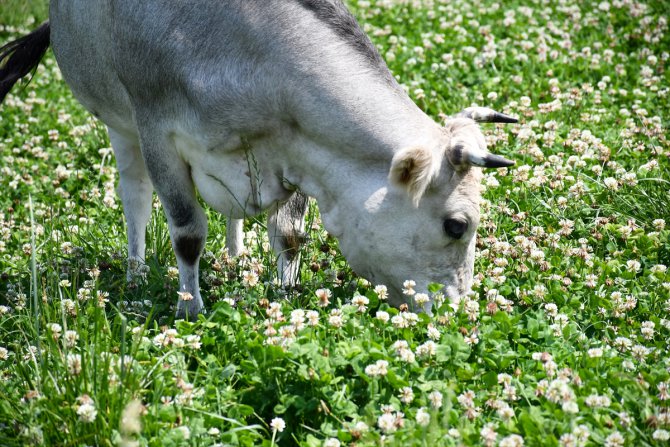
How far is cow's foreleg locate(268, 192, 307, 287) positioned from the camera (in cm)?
534

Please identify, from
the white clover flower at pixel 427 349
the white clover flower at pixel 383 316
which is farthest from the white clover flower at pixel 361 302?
the white clover flower at pixel 427 349

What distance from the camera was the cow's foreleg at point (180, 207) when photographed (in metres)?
4.81

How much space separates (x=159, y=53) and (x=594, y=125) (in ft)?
12.5

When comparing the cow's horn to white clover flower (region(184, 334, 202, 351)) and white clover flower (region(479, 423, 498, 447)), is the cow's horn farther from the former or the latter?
white clover flower (region(184, 334, 202, 351))

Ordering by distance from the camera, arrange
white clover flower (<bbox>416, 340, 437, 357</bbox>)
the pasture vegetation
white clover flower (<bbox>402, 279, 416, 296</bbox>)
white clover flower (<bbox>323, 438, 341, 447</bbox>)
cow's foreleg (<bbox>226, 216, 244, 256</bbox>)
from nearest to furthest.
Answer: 1. white clover flower (<bbox>323, 438, 341, 447</bbox>)
2. the pasture vegetation
3. white clover flower (<bbox>416, 340, 437, 357</bbox>)
4. white clover flower (<bbox>402, 279, 416, 296</bbox>)
5. cow's foreleg (<bbox>226, 216, 244, 256</bbox>)

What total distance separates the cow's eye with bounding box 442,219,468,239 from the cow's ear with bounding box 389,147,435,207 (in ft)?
0.60

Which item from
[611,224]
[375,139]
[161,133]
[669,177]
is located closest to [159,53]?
[161,133]

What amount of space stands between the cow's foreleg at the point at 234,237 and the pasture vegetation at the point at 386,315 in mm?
91

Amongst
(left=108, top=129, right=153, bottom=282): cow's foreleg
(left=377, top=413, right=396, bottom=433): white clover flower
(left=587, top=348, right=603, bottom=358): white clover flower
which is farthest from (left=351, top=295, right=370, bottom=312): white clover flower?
(left=108, top=129, right=153, bottom=282): cow's foreleg

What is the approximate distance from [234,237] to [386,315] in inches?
72.7

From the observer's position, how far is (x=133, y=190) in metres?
5.79

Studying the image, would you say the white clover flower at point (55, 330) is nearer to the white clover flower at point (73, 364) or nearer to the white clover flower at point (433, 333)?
the white clover flower at point (73, 364)

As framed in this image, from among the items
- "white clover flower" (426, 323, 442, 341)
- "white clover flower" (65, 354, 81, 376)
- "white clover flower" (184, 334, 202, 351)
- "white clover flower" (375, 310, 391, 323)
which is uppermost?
"white clover flower" (65, 354, 81, 376)

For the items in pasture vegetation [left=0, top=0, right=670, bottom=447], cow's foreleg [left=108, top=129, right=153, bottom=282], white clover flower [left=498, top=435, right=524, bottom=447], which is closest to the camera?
white clover flower [left=498, top=435, right=524, bottom=447]
